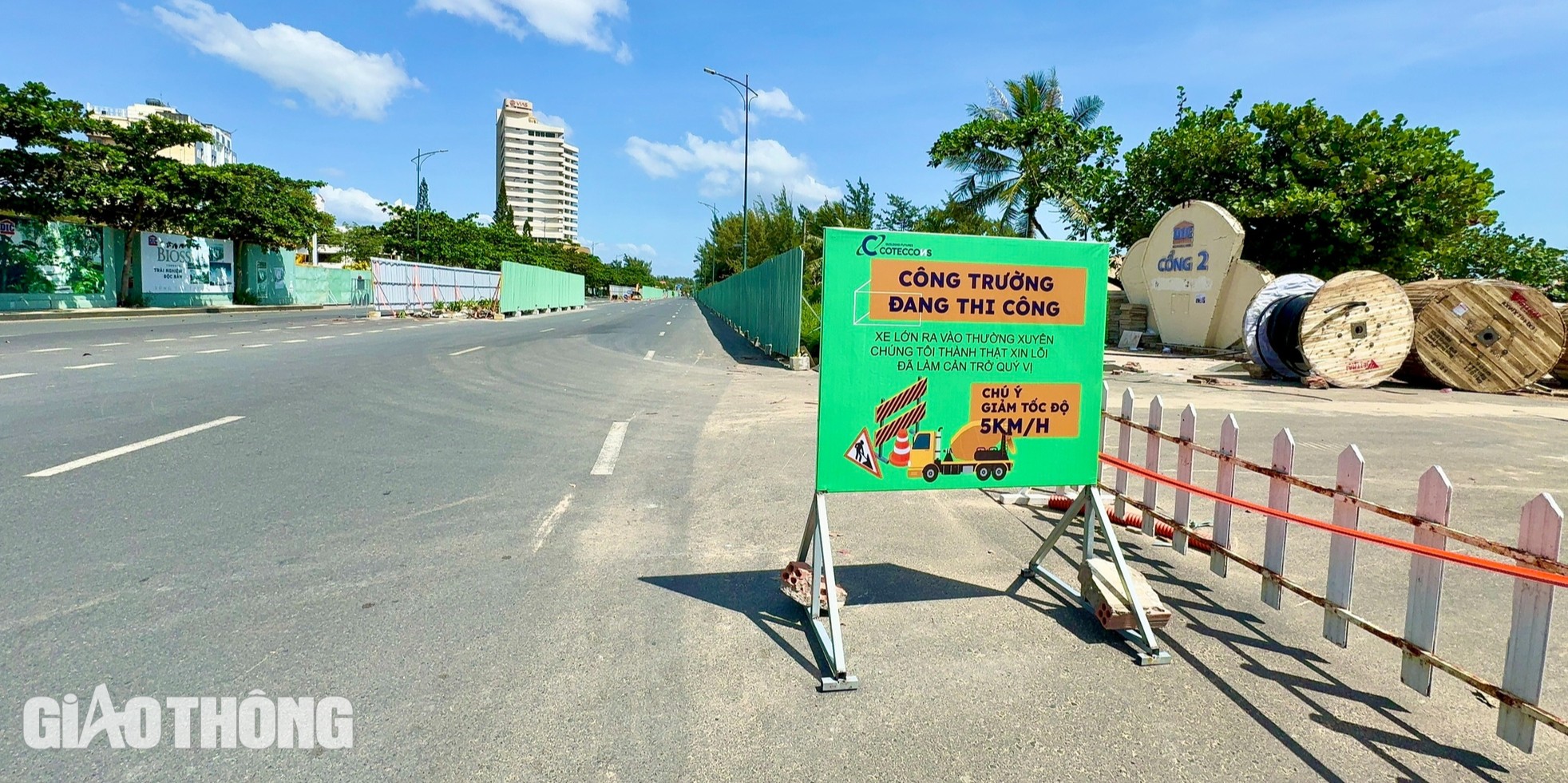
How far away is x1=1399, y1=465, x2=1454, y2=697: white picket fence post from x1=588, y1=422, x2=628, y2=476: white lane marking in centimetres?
524

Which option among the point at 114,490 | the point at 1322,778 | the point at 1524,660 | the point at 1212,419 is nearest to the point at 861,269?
the point at 1322,778

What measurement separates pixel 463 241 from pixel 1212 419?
226ft

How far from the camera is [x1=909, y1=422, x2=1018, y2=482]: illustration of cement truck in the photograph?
13.1 ft

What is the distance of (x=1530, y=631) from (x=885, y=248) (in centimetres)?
278

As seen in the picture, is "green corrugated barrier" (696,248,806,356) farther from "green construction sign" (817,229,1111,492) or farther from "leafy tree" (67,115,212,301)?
"leafy tree" (67,115,212,301)

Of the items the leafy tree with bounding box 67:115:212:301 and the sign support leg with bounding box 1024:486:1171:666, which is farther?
the leafy tree with bounding box 67:115:212:301

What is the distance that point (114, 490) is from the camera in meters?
5.49

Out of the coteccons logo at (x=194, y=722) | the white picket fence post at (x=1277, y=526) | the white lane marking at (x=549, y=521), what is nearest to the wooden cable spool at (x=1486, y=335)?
the white picket fence post at (x=1277, y=526)

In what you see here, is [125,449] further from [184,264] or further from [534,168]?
[534,168]

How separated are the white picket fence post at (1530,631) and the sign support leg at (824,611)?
2319 mm

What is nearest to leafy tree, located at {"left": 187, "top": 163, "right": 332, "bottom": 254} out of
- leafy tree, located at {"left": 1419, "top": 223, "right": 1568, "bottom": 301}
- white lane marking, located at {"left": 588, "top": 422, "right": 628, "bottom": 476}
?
white lane marking, located at {"left": 588, "top": 422, "right": 628, "bottom": 476}

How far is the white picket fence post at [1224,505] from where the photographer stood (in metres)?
4.56

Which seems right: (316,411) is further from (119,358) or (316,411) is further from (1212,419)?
(1212,419)

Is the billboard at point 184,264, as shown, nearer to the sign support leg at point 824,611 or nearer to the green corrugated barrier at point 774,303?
the green corrugated barrier at point 774,303
